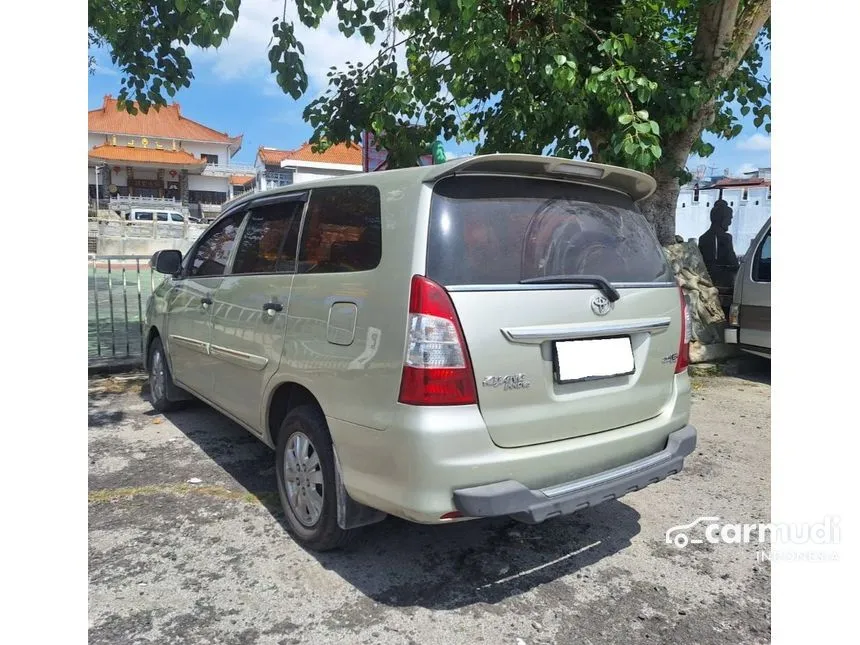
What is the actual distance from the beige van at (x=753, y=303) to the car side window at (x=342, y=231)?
17.5 ft

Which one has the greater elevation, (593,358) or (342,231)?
(342,231)

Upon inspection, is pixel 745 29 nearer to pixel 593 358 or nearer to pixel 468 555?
pixel 593 358

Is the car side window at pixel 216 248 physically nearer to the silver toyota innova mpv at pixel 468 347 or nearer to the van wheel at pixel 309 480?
the silver toyota innova mpv at pixel 468 347

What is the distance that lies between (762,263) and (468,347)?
572 cm

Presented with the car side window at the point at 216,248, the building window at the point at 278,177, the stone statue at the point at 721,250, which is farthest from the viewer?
the building window at the point at 278,177

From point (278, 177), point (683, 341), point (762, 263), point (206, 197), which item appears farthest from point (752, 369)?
point (278, 177)

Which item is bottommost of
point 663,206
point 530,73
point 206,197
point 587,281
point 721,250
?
point 587,281

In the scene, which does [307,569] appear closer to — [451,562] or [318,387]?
[451,562]

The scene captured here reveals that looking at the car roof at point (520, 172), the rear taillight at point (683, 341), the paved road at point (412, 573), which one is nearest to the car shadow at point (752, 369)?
the paved road at point (412, 573)

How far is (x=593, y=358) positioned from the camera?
8.00ft

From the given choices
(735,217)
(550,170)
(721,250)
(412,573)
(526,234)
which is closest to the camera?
(526,234)

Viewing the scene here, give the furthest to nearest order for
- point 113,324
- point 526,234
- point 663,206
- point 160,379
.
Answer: point 663,206 → point 113,324 → point 160,379 → point 526,234

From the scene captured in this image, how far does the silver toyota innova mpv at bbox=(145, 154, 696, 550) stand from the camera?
7.14 feet

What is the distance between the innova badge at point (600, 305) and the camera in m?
2.45
